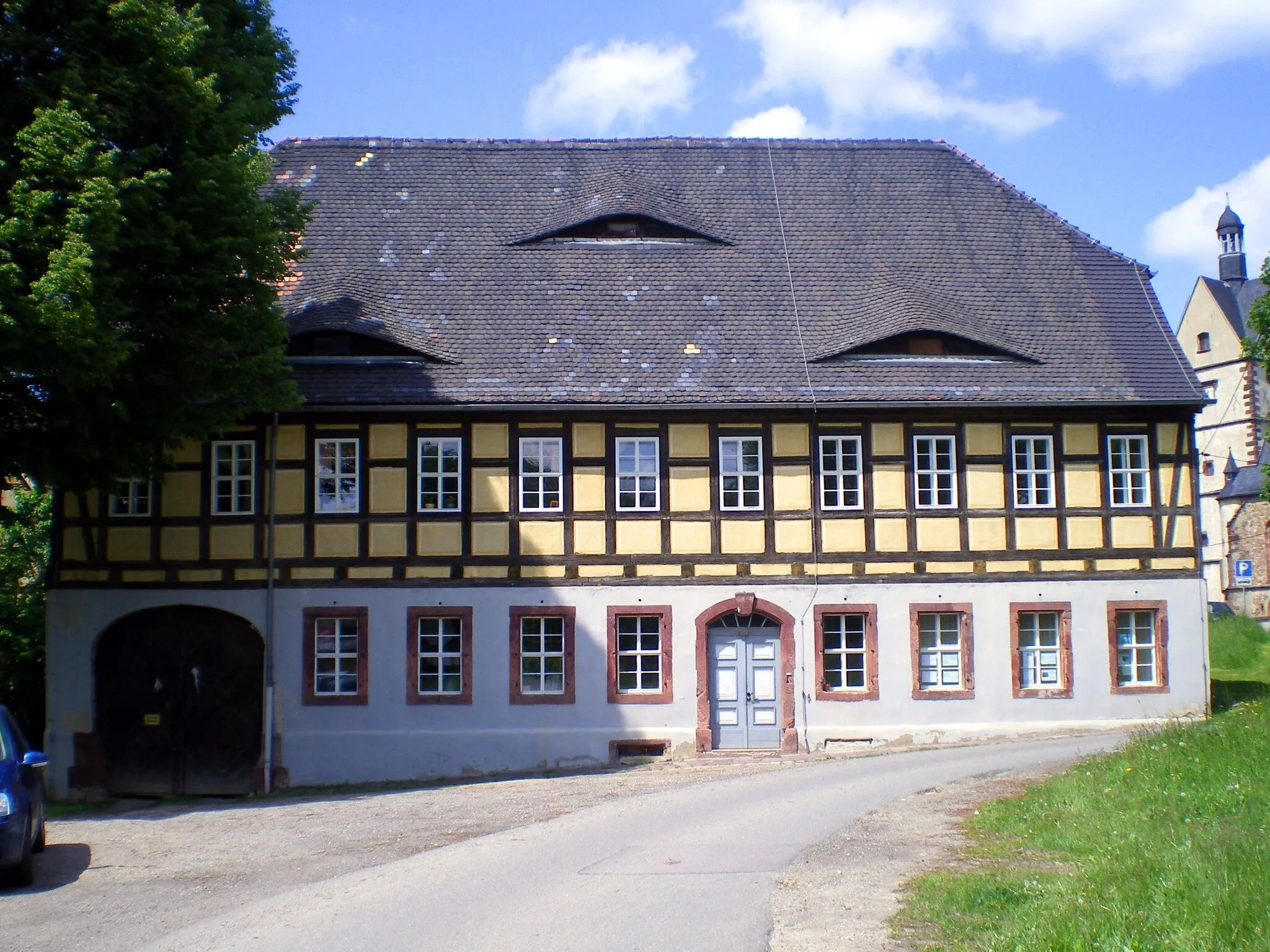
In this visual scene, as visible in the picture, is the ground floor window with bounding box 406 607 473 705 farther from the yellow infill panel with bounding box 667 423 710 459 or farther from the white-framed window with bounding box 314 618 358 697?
the yellow infill panel with bounding box 667 423 710 459

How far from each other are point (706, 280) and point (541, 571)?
643 centimetres

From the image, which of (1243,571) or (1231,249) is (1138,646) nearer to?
(1243,571)

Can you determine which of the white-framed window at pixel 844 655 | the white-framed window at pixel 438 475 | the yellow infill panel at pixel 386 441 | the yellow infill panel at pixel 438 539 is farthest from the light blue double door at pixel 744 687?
the yellow infill panel at pixel 386 441

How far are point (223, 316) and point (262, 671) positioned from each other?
6761mm

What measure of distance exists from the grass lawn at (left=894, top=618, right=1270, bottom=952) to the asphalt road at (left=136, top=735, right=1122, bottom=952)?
1421mm

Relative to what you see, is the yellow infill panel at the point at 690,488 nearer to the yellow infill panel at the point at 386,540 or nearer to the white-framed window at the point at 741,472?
the white-framed window at the point at 741,472

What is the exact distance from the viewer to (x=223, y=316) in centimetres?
1653

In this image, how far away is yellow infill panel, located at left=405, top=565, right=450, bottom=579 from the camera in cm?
2091

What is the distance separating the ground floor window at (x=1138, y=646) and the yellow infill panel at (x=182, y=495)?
15.2 m

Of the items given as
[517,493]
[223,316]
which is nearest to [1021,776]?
[517,493]

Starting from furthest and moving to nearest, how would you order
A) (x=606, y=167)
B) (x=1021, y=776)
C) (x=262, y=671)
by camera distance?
1. (x=606, y=167)
2. (x=262, y=671)
3. (x=1021, y=776)

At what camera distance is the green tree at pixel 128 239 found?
14.0m

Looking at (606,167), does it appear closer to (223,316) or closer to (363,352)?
(363,352)

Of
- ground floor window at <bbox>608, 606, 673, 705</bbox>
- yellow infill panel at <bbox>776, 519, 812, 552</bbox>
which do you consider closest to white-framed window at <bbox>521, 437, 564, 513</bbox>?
ground floor window at <bbox>608, 606, 673, 705</bbox>
